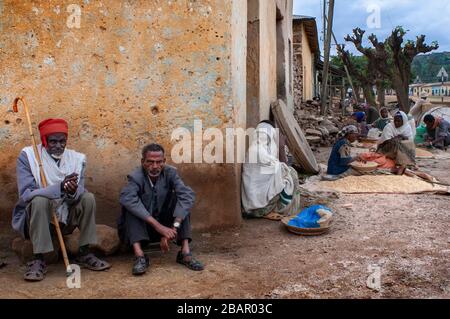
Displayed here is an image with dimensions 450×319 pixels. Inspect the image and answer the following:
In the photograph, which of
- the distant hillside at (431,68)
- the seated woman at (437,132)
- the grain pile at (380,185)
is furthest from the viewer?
the distant hillside at (431,68)

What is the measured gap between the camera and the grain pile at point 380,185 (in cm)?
596

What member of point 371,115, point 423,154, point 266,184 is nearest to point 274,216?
point 266,184

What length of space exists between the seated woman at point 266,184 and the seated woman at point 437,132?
251 inches

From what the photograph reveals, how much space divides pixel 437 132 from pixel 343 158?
4.60m

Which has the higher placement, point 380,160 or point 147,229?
point 380,160

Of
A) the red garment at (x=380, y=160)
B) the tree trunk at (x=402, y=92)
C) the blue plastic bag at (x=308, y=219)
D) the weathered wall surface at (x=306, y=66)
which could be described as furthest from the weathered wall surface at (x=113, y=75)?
the tree trunk at (x=402, y=92)

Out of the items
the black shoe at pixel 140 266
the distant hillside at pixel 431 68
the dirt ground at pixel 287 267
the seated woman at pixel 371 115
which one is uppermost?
the distant hillside at pixel 431 68

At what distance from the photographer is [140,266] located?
10.9 feet

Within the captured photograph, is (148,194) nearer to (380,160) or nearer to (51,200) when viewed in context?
(51,200)

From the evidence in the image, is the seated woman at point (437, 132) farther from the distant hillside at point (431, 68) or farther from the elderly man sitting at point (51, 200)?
the distant hillside at point (431, 68)

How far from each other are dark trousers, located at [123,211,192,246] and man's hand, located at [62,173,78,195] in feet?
1.51

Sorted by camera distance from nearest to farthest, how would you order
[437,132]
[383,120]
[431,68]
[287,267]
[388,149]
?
[287,267] → [388,149] → [437,132] → [383,120] → [431,68]

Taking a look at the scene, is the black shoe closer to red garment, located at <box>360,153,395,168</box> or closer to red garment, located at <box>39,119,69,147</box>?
red garment, located at <box>39,119,69,147</box>

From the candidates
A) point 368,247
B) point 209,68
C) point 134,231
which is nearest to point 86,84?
point 209,68
